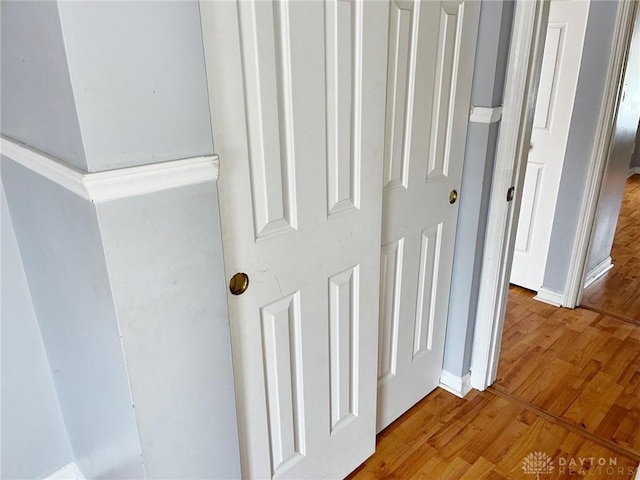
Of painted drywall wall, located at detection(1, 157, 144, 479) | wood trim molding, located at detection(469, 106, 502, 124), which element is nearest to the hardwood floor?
wood trim molding, located at detection(469, 106, 502, 124)

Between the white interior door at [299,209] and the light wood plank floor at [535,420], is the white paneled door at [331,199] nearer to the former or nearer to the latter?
the white interior door at [299,209]

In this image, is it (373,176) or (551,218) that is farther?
(551,218)

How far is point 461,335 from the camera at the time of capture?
76.3 inches

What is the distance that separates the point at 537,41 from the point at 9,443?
2028mm

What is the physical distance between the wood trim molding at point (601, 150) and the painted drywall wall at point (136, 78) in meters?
2.24

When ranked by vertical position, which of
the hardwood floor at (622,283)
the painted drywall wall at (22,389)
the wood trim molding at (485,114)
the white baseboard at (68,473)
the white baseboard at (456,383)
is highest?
the wood trim molding at (485,114)

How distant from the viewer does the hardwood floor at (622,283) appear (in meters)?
2.69

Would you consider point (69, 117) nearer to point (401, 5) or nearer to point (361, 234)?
point (361, 234)

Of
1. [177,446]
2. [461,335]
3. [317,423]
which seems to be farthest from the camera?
[461,335]

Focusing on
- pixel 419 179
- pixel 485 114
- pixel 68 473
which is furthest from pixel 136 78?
pixel 68 473

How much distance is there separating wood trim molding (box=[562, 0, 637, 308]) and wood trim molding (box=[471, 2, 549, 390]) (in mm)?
931

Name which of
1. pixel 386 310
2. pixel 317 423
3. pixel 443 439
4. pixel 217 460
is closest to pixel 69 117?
pixel 217 460

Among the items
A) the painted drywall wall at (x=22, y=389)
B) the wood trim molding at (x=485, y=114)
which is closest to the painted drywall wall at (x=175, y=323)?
the painted drywall wall at (x=22, y=389)

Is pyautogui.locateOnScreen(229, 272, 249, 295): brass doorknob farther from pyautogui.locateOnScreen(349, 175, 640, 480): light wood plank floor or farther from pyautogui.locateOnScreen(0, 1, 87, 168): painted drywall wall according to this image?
pyautogui.locateOnScreen(349, 175, 640, 480): light wood plank floor
